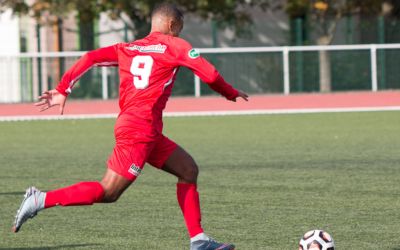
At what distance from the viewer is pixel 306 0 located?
1366 inches

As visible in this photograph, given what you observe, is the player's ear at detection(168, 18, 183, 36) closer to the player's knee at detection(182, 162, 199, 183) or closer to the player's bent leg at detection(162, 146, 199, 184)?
the player's bent leg at detection(162, 146, 199, 184)

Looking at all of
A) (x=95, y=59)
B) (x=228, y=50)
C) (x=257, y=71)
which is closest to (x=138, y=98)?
(x=95, y=59)

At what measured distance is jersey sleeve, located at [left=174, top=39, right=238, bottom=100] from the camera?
25.7ft

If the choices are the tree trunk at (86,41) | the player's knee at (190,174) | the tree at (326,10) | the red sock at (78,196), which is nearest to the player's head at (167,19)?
the player's knee at (190,174)

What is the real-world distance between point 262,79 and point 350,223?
23.5 metres

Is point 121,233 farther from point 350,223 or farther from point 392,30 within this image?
point 392,30

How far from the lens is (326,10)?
116 feet

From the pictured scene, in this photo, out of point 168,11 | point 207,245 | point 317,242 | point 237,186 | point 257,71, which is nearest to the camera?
point 317,242

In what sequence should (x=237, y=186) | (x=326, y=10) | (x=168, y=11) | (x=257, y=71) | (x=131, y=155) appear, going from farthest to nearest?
(x=326, y=10) < (x=257, y=71) < (x=237, y=186) < (x=168, y=11) < (x=131, y=155)

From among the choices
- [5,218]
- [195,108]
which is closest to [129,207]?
[5,218]

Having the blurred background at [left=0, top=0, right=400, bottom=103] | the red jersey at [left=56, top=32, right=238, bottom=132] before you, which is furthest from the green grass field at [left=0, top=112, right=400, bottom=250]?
the blurred background at [left=0, top=0, right=400, bottom=103]

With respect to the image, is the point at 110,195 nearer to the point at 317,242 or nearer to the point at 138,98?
the point at 138,98

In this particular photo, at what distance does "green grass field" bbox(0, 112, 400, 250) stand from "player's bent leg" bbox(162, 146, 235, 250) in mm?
460

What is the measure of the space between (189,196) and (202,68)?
103 cm
